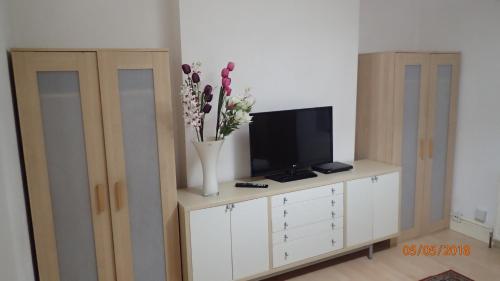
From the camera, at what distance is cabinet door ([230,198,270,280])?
2.64 meters

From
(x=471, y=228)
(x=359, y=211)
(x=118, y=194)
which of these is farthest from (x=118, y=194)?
(x=471, y=228)

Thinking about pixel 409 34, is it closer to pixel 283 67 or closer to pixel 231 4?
pixel 283 67

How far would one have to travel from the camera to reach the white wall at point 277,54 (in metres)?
2.78

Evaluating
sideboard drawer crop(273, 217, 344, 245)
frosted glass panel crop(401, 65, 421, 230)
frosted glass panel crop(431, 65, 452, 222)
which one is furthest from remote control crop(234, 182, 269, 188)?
frosted glass panel crop(431, 65, 452, 222)

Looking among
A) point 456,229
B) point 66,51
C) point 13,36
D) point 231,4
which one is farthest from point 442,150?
point 13,36

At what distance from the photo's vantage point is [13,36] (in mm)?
2371

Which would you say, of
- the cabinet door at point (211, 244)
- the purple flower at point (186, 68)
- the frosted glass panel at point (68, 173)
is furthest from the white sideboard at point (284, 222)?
the purple flower at point (186, 68)

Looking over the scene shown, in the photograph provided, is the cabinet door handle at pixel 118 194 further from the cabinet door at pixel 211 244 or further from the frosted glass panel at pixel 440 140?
the frosted glass panel at pixel 440 140

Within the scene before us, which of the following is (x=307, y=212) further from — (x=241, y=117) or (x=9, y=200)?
(x=9, y=200)

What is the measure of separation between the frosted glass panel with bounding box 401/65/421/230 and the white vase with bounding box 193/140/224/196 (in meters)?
1.94

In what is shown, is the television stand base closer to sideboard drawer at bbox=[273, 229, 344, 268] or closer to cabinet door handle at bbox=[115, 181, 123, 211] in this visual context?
sideboard drawer at bbox=[273, 229, 344, 268]

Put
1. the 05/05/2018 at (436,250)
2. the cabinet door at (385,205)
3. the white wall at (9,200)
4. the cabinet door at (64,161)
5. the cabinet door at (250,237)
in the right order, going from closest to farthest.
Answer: the white wall at (9,200), the cabinet door at (64,161), the cabinet door at (250,237), the cabinet door at (385,205), the 05/05/2018 at (436,250)

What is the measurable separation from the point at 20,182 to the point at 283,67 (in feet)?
6.82

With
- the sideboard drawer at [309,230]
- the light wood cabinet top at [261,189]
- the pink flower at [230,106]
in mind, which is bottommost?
the sideboard drawer at [309,230]
